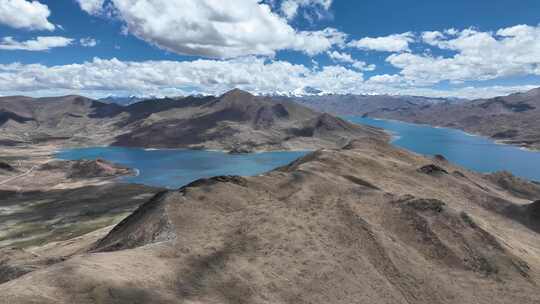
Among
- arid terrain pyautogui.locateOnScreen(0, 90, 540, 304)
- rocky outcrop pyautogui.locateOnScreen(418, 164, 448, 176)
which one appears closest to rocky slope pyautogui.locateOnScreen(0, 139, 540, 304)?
arid terrain pyautogui.locateOnScreen(0, 90, 540, 304)

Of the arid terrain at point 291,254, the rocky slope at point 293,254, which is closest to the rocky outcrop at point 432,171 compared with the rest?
the arid terrain at point 291,254

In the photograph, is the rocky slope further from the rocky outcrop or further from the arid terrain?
the rocky outcrop

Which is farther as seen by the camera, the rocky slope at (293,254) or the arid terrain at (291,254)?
the arid terrain at (291,254)

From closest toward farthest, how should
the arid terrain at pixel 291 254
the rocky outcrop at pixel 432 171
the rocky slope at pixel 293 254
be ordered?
the rocky slope at pixel 293 254, the arid terrain at pixel 291 254, the rocky outcrop at pixel 432 171

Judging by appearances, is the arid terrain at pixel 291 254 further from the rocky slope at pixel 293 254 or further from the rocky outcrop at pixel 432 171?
the rocky outcrop at pixel 432 171

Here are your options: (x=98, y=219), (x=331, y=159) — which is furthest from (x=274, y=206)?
(x=98, y=219)

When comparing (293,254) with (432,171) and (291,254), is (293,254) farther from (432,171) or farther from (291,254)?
(432,171)

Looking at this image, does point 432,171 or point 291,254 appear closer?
point 291,254

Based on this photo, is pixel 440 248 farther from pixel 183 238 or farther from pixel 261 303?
pixel 183 238

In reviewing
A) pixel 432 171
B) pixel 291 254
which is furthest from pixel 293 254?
pixel 432 171
